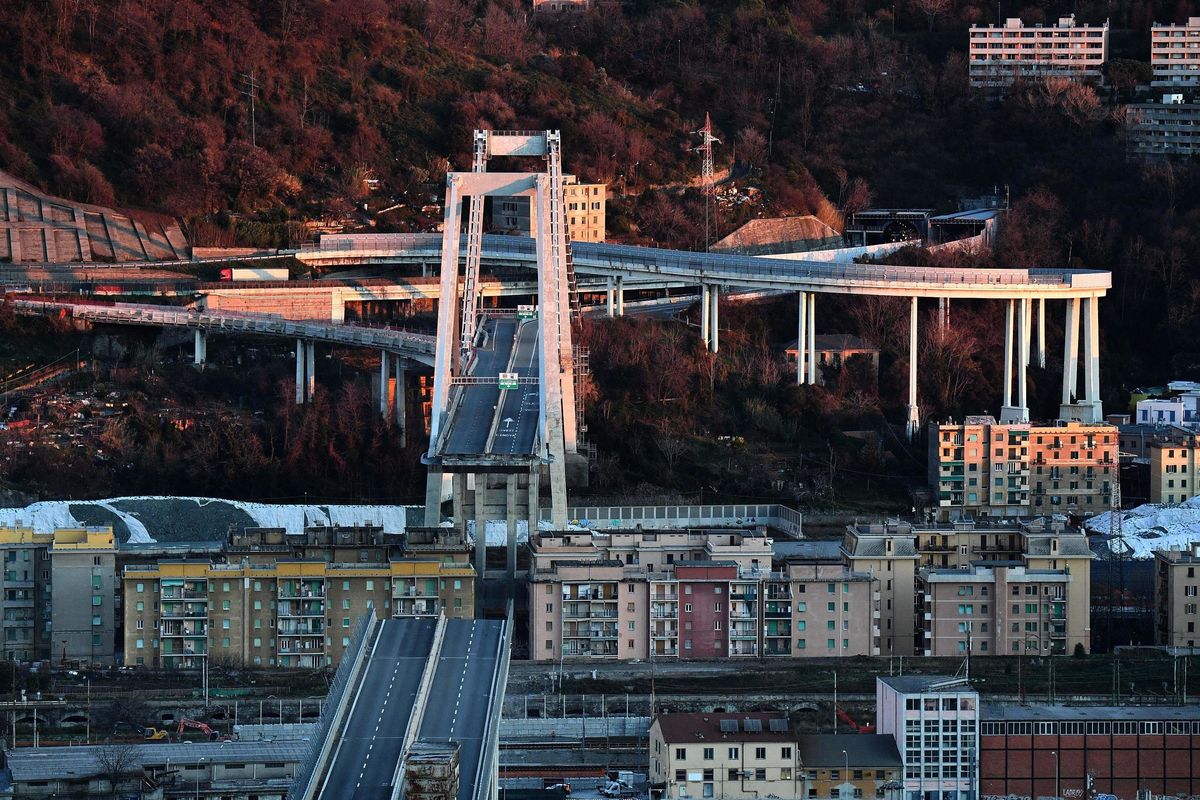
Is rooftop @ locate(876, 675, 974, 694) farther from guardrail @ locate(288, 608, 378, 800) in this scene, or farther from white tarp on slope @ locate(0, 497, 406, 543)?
white tarp on slope @ locate(0, 497, 406, 543)

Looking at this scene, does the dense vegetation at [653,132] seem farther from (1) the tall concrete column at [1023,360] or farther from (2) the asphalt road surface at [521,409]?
(2) the asphalt road surface at [521,409]

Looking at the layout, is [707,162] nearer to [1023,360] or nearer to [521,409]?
[1023,360]

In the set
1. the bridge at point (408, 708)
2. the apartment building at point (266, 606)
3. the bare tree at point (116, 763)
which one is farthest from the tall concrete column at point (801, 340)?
the bare tree at point (116, 763)

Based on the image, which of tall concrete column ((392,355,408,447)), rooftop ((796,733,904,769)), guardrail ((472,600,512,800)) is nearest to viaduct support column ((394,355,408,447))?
tall concrete column ((392,355,408,447))

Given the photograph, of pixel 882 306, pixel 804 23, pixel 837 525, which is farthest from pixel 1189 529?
pixel 804 23

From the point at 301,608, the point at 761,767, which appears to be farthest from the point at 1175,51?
the point at 761,767
